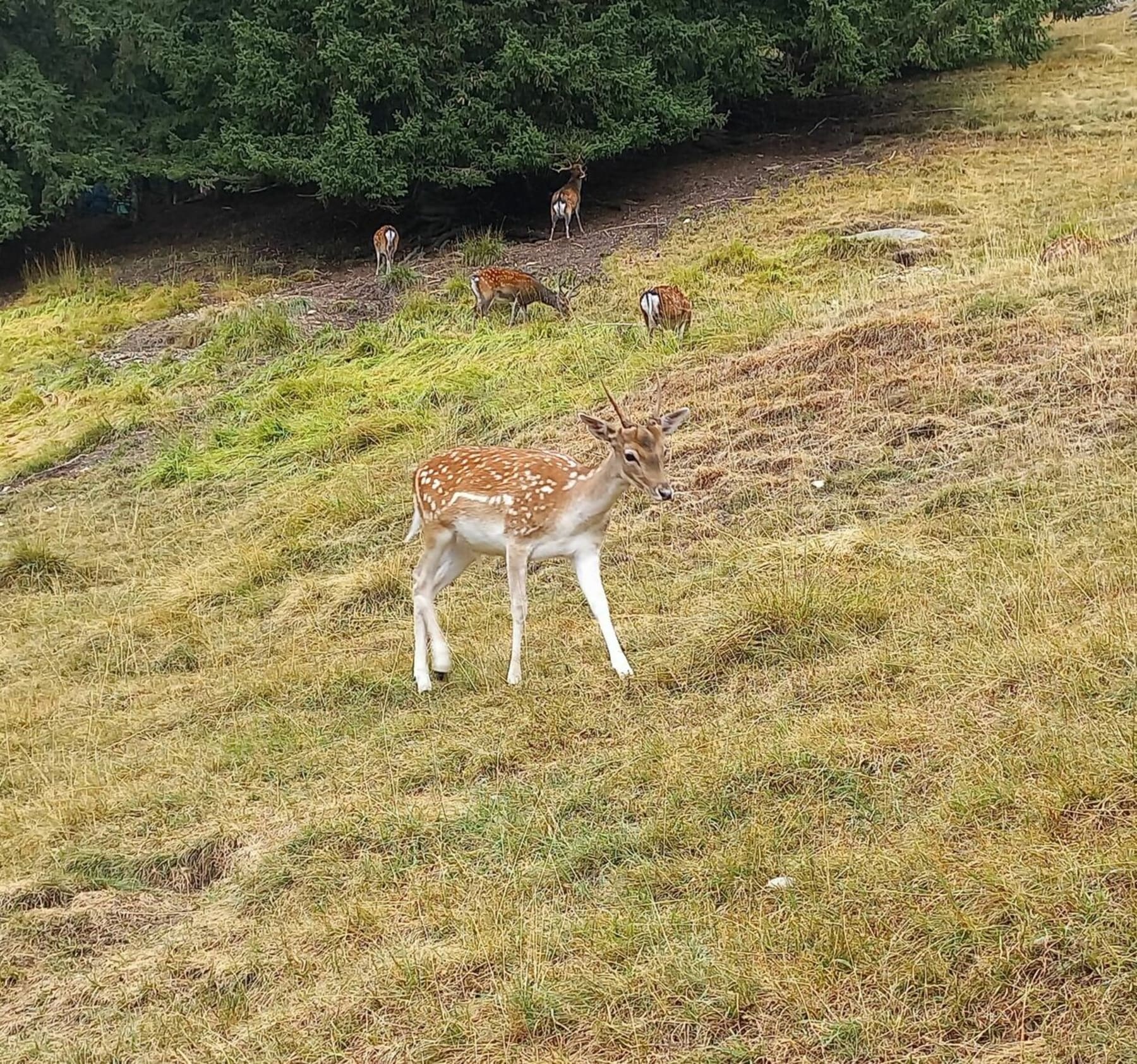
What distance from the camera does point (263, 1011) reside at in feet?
11.7

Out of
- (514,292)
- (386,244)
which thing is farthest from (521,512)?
(386,244)

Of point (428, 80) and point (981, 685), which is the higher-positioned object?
point (428, 80)

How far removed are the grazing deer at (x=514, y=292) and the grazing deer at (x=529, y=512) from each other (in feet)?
20.3

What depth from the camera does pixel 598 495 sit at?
5.52m

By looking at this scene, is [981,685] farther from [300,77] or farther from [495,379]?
[300,77]

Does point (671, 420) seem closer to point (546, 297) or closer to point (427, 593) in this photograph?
point (427, 593)

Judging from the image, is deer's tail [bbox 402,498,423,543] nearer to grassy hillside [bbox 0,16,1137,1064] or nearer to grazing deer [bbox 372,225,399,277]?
grassy hillside [bbox 0,16,1137,1064]

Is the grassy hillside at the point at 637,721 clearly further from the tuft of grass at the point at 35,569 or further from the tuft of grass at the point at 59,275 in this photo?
the tuft of grass at the point at 59,275

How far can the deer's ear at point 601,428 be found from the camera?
5.55 metres

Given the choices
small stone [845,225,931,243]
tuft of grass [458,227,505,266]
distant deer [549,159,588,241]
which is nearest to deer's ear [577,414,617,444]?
small stone [845,225,931,243]

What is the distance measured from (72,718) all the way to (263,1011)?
2.97m

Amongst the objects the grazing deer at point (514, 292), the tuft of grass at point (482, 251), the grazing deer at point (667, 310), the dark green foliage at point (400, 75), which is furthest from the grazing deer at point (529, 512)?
the dark green foliage at point (400, 75)

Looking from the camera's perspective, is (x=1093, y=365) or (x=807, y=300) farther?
(x=807, y=300)

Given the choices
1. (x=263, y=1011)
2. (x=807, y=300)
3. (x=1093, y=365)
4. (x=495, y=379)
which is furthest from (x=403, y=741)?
(x=807, y=300)
